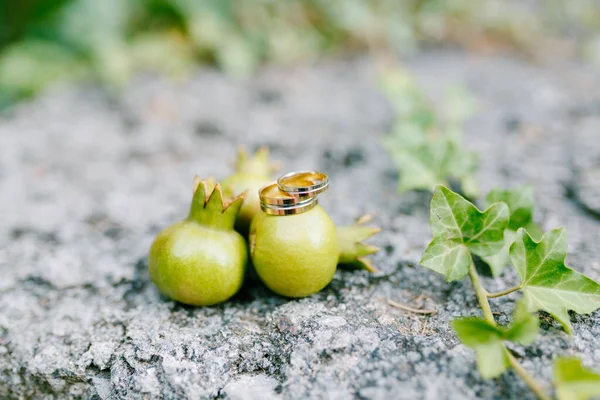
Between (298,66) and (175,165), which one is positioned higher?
(298,66)

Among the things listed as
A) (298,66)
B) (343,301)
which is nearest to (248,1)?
(298,66)

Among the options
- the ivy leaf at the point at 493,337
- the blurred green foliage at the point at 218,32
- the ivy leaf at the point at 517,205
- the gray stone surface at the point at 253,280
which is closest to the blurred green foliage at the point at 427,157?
the gray stone surface at the point at 253,280

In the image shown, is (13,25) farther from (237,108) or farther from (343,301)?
(343,301)

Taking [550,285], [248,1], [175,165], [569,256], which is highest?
[248,1]

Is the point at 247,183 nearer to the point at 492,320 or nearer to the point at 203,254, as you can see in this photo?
the point at 203,254

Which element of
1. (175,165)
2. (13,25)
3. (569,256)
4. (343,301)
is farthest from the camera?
(13,25)
